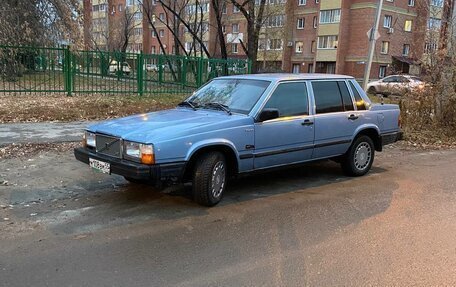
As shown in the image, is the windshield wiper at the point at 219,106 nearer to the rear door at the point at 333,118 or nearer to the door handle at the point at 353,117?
the rear door at the point at 333,118

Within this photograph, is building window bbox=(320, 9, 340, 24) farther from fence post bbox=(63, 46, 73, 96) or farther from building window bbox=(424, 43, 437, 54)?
fence post bbox=(63, 46, 73, 96)

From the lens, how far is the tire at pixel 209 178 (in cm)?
545

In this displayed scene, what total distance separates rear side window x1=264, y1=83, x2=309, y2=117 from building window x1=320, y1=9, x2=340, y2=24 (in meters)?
48.8

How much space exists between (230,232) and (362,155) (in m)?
3.57

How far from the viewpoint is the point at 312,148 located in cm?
671

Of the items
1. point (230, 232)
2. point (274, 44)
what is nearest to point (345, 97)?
point (230, 232)

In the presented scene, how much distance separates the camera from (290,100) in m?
6.54

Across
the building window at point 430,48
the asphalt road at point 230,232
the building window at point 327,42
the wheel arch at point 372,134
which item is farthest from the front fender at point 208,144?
the building window at point 327,42

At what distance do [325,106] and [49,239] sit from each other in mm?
4286

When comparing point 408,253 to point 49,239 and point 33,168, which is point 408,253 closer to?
point 49,239

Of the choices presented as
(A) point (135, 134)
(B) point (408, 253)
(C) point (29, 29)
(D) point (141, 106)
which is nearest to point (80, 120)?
(D) point (141, 106)

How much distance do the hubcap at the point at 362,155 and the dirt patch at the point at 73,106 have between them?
738 centimetres

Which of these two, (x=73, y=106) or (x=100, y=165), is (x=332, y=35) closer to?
(x=73, y=106)

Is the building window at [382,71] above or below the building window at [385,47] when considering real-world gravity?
below
